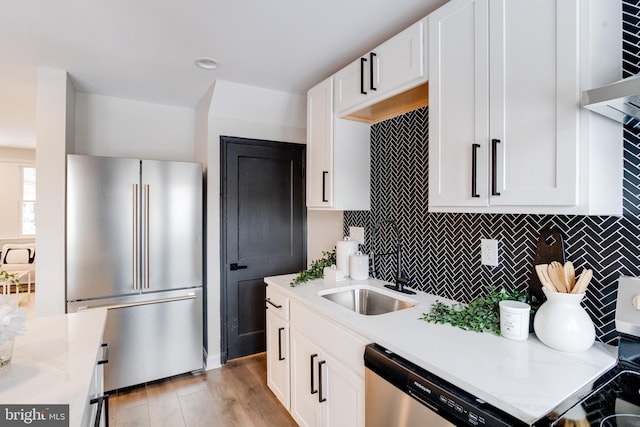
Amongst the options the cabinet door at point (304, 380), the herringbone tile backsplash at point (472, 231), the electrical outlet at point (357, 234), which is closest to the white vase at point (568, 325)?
the herringbone tile backsplash at point (472, 231)

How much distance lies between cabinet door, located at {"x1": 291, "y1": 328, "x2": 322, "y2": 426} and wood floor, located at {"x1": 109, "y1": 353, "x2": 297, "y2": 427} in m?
0.34

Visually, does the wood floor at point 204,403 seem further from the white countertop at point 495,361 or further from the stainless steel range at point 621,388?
the stainless steel range at point 621,388

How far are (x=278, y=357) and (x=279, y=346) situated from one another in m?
0.10

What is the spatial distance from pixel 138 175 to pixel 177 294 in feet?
3.42

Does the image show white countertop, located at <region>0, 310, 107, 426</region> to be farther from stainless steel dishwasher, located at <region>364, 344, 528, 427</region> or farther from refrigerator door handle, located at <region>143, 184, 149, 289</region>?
refrigerator door handle, located at <region>143, 184, 149, 289</region>

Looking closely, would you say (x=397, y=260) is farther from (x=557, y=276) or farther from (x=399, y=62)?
(x=399, y=62)

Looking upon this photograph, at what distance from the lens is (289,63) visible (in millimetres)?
2490

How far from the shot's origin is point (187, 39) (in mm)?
2117

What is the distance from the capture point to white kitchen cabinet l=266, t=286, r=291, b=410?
2.13 m

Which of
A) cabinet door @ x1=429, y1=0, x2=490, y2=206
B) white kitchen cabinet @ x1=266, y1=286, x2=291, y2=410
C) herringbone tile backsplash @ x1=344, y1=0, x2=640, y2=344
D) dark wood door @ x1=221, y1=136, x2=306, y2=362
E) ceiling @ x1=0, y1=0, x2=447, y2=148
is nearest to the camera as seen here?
herringbone tile backsplash @ x1=344, y1=0, x2=640, y2=344

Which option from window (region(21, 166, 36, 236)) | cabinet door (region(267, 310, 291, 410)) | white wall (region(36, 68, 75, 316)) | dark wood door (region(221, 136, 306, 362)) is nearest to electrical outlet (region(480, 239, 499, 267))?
cabinet door (region(267, 310, 291, 410))

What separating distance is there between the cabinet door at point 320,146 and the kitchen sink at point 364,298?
0.60 metres

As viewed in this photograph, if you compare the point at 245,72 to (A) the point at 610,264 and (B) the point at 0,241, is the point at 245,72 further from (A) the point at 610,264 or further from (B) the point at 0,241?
(B) the point at 0,241

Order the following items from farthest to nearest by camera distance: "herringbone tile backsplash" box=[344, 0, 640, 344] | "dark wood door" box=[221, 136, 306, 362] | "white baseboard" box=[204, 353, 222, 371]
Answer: "dark wood door" box=[221, 136, 306, 362], "white baseboard" box=[204, 353, 222, 371], "herringbone tile backsplash" box=[344, 0, 640, 344]
